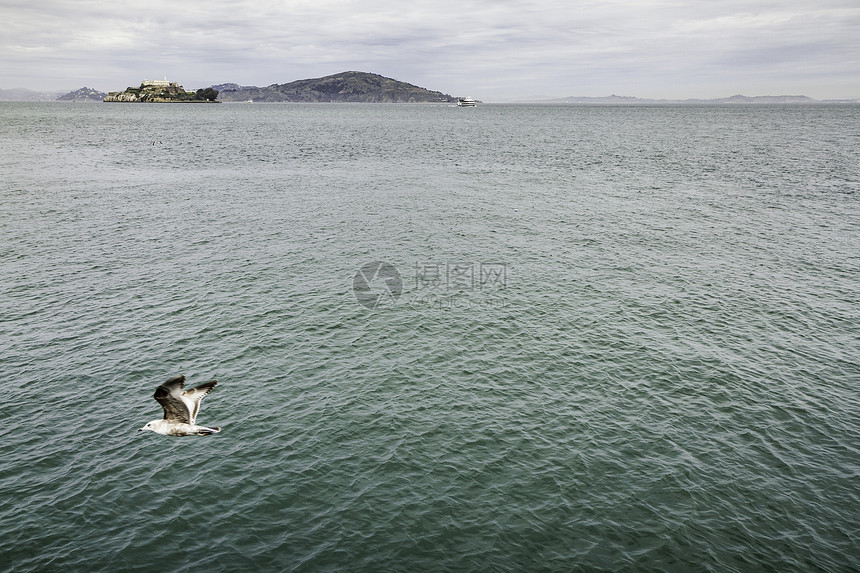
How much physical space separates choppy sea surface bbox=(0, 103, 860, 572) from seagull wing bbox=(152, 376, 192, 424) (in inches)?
96.1

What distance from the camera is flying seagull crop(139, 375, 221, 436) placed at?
20.3 metres

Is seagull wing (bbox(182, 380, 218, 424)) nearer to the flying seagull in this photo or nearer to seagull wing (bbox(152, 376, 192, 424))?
the flying seagull

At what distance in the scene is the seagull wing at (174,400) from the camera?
19.7 metres

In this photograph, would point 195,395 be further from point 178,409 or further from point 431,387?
point 431,387

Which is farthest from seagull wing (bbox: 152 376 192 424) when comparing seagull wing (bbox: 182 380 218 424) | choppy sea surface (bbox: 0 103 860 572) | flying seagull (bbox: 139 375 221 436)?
choppy sea surface (bbox: 0 103 860 572)

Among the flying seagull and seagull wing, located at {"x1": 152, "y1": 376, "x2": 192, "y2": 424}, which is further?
the flying seagull

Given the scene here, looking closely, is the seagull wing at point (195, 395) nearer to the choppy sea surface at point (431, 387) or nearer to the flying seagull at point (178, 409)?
the flying seagull at point (178, 409)

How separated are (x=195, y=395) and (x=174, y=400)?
75.0 inches

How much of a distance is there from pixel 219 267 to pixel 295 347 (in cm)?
1830

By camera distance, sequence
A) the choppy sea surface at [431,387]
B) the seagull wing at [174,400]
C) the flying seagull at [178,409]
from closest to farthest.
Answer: the seagull wing at [174,400]
the flying seagull at [178,409]
the choppy sea surface at [431,387]

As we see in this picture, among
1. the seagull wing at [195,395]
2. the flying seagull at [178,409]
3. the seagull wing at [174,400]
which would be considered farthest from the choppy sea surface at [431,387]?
the seagull wing at [195,395]

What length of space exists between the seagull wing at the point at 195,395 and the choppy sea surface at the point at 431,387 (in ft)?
11.0

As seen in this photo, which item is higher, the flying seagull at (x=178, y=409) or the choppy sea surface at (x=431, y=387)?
the flying seagull at (x=178, y=409)

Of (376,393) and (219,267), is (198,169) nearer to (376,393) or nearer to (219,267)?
(219,267)
